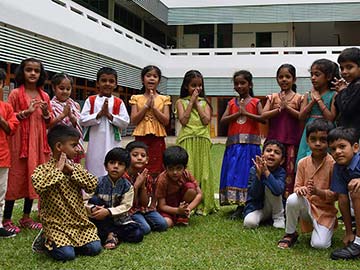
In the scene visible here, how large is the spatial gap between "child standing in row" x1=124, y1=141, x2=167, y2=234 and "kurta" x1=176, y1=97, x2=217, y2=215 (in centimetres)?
79

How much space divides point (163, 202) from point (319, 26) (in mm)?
19999

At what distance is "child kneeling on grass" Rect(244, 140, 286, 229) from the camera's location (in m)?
3.73

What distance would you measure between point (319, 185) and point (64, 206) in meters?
1.83

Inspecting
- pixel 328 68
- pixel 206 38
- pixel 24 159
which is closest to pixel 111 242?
pixel 24 159

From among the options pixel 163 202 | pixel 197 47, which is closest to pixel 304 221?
pixel 163 202

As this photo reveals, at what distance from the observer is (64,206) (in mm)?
3006

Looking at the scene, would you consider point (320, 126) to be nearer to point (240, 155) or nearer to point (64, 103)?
point (240, 155)

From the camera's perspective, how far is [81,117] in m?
4.04

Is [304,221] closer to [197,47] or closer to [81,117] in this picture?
[81,117]

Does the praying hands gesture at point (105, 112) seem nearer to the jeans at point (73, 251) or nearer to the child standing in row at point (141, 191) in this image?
the child standing in row at point (141, 191)

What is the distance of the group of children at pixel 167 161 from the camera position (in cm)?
304

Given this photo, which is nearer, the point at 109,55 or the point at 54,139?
the point at 54,139

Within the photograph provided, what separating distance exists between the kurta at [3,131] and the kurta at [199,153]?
1.63 m

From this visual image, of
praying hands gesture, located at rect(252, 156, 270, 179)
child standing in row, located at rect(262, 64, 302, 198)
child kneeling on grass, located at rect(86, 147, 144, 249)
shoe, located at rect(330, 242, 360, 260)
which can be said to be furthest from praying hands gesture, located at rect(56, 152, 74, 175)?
child standing in row, located at rect(262, 64, 302, 198)
